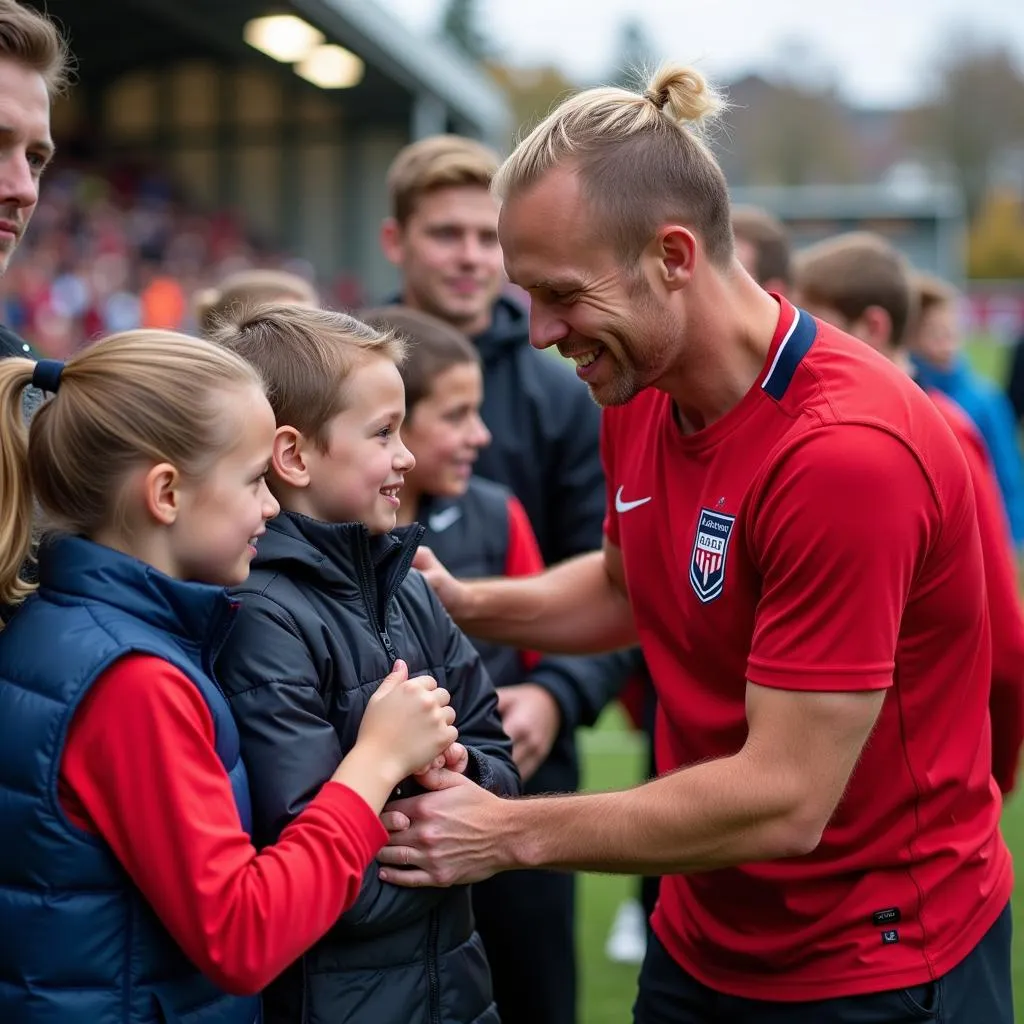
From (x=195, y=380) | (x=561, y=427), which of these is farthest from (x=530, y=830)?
(x=561, y=427)

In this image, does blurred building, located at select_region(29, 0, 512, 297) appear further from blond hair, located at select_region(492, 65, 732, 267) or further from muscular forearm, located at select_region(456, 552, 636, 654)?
blond hair, located at select_region(492, 65, 732, 267)

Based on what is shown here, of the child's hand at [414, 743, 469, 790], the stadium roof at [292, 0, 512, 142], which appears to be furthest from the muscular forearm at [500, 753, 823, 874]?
the stadium roof at [292, 0, 512, 142]

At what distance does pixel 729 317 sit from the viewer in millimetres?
2568

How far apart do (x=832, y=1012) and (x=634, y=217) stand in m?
1.44

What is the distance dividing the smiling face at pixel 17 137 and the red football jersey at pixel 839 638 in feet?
4.28

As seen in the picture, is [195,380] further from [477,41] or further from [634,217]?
[477,41]

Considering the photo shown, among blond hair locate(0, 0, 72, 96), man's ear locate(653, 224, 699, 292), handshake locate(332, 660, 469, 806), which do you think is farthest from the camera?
blond hair locate(0, 0, 72, 96)

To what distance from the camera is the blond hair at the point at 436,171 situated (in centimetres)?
459

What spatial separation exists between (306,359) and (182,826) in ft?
2.89

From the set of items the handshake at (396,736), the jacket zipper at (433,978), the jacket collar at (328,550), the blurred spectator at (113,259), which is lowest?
the jacket zipper at (433,978)

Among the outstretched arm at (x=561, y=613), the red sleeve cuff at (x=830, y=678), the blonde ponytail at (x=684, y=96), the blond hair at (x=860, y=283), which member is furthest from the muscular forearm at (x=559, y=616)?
the blond hair at (x=860, y=283)

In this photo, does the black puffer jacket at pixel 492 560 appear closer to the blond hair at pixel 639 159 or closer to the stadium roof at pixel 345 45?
the blond hair at pixel 639 159

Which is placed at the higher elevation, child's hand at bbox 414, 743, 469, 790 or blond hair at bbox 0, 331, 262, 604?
blond hair at bbox 0, 331, 262, 604

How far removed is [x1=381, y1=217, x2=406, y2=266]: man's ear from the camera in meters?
4.73
